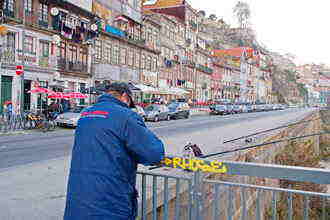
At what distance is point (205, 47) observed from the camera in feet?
250

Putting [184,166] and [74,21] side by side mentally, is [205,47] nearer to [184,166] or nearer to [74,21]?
Answer: [74,21]

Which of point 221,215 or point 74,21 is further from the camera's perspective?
point 74,21

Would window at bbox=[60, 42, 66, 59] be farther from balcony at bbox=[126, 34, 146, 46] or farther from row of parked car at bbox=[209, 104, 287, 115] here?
row of parked car at bbox=[209, 104, 287, 115]

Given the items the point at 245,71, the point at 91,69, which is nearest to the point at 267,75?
the point at 245,71

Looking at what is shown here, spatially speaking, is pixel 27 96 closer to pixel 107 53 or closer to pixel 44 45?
pixel 44 45

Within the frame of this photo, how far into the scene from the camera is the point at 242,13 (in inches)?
4840

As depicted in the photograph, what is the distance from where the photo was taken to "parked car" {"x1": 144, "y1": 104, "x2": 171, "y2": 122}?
1200 inches

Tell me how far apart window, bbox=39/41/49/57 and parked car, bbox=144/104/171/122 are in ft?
29.7

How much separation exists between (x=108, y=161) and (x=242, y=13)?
127 metres

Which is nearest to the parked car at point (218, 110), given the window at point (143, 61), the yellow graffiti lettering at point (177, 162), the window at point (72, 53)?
the window at point (143, 61)

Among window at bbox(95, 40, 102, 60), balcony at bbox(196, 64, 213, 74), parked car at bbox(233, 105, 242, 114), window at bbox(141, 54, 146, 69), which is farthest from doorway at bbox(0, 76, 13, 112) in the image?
balcony at bbox(196, 64, 213, 74)

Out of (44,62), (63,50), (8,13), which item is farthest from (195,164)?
(63,50)

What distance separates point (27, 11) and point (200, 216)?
2835 centimetres

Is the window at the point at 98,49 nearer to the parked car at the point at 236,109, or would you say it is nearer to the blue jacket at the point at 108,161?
the parked car at the point at 236,109
